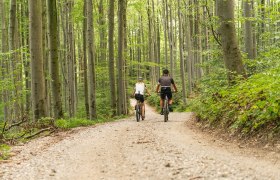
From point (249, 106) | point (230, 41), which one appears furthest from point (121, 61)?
point (249, 106)

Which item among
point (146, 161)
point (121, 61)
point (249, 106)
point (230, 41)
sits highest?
point (230, 41)

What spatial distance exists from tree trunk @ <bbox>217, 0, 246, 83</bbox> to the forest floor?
313 centimetres

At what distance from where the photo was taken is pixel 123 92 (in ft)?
64.9

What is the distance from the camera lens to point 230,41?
31.6 feet

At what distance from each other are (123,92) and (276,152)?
48.4 ft

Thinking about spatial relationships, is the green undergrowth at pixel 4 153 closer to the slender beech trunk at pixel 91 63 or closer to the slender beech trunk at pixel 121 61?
the slender beech trunk at pixel 91 63

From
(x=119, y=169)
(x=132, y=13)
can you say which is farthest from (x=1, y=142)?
(x=132, y=13)

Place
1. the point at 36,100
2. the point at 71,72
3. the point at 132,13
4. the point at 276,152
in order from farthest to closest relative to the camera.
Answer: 1. the point at 132,13
2. the point at 71,72
3. the point at 36,100
4. the point at 276,152

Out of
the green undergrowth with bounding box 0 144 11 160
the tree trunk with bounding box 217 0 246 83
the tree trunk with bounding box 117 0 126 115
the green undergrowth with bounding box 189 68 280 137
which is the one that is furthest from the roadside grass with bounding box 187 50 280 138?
the tree trunk with bounding box 117 0 126 115

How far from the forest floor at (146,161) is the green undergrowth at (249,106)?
0.60 m

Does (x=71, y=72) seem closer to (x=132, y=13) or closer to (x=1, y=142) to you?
(x=1, y=142)

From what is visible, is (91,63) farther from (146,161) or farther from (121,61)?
(146,161)

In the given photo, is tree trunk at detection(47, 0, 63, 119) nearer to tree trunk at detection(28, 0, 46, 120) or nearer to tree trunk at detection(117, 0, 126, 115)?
tree trunk at detection(28, 0, 46, 120)

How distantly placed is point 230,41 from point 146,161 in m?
5.74
